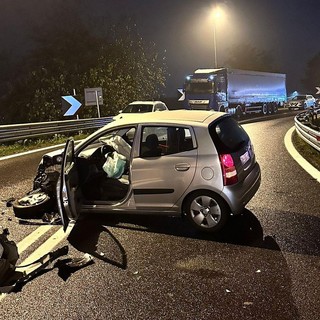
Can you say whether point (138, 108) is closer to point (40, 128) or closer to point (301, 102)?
point (40, 128)

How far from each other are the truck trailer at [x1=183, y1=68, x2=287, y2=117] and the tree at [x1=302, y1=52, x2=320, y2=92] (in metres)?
59.6

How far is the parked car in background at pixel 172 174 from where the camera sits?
16.4ft

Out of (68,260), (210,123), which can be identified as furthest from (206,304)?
(210,123)

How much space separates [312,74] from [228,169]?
98.4 m

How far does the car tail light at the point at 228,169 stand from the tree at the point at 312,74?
94097mm

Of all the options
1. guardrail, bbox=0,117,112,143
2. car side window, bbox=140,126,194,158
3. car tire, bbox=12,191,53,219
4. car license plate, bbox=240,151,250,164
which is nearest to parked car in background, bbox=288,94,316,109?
guardrail, bbox=0,117,112,143

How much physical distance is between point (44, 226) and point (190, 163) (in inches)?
87.8

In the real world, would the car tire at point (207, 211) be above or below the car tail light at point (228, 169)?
below

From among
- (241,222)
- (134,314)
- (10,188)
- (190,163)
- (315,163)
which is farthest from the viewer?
(315,163)

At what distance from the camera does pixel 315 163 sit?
376 inches

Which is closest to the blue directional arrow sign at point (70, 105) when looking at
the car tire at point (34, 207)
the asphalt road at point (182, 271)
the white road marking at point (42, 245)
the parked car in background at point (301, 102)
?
the asphalt road at point (182, 271)

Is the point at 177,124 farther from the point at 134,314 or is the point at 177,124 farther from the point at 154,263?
the point at 134,314

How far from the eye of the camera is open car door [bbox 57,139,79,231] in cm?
470

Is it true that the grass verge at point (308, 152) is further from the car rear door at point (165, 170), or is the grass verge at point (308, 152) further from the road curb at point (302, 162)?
the car rear door at point (165, 170)
